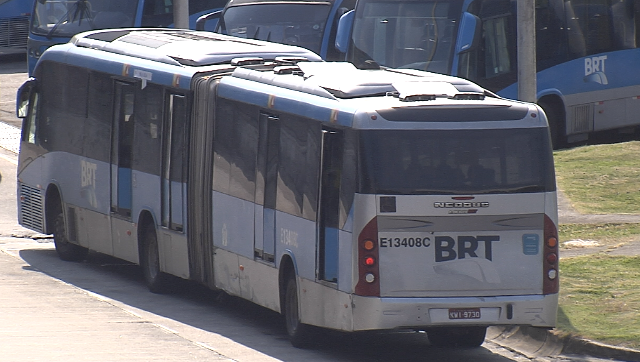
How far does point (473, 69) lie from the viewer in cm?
2161

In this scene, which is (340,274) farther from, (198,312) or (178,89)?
(178,89)

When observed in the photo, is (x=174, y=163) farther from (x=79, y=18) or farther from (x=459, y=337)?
(x=79, y=18)

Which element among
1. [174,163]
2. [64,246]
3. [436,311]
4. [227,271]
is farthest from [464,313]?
[64,246]

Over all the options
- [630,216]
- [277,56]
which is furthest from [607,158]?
[277,56]

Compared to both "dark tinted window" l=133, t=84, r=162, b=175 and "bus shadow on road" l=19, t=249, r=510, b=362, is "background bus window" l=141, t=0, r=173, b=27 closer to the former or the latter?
"bus shadow on road" l=19, t=249, r=510, b=362

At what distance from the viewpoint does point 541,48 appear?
77.2 feet

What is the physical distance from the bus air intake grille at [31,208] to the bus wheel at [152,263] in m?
2.79

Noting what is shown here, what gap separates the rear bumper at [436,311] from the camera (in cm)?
1104

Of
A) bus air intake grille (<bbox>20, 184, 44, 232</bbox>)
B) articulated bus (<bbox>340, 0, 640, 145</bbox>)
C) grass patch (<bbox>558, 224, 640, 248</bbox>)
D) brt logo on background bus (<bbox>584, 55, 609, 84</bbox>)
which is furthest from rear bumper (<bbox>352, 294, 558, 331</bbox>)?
brt logo on background bus (<bbox>584, 55, 609, 84</bbox>)

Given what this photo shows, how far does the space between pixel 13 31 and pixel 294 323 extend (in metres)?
26.2

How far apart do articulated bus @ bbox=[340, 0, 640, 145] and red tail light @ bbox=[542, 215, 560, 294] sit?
32.7ft

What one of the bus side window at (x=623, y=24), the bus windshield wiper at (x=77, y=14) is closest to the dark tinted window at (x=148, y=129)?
the bus side window at (x=623, y=24)

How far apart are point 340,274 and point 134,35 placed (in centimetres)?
694

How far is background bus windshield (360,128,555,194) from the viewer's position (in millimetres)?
11156
